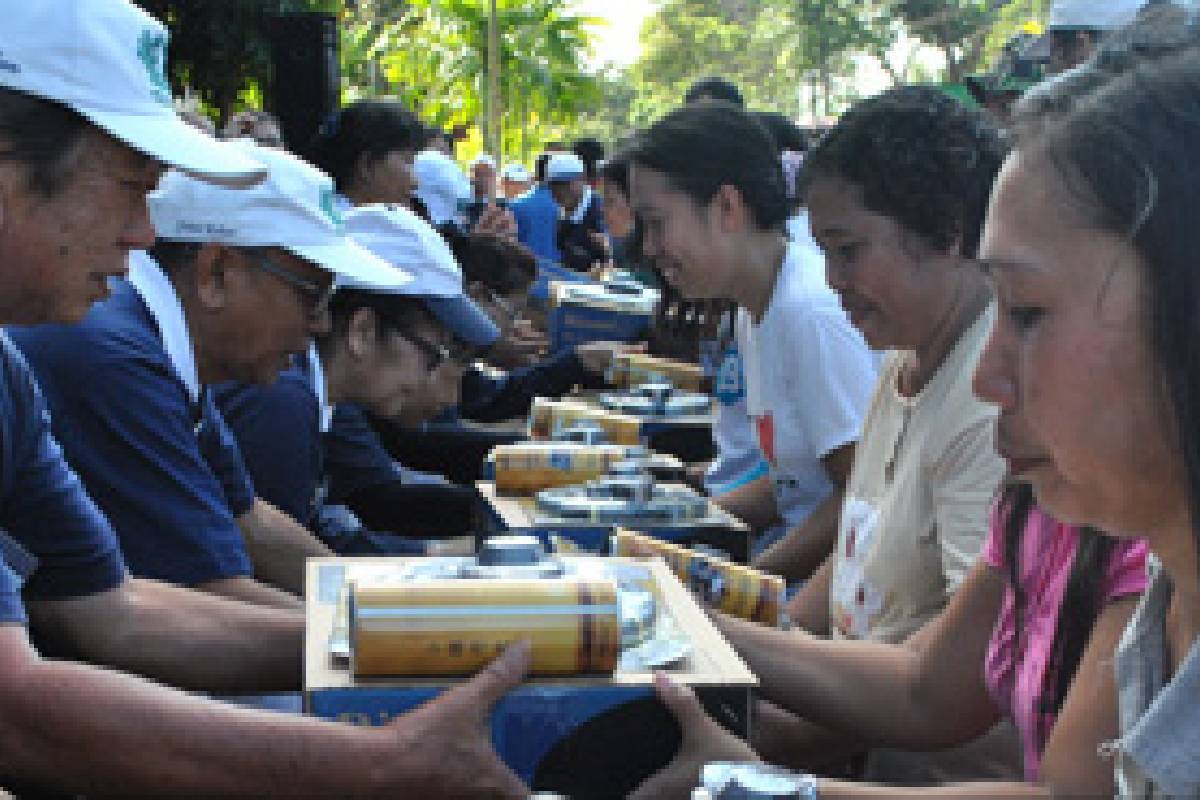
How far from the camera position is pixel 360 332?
365cm

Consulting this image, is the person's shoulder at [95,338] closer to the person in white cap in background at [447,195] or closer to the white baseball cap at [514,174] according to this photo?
the person in white cap in background at [447,195]

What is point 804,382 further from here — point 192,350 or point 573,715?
point 573,715

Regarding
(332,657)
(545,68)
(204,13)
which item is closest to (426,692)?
(332,657)

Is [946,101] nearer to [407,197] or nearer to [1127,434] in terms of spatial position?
[1127,434]

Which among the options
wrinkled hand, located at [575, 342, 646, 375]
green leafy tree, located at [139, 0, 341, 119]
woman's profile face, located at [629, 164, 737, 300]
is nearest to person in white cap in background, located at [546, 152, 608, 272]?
green leafy tree, located at [139, 0, 341, 119]

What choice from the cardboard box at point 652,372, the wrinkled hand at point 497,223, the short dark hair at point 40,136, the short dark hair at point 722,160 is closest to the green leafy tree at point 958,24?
the wrinkled hand at point 497,223

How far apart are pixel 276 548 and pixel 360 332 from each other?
27.3 inches

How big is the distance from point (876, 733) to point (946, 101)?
1160 mm

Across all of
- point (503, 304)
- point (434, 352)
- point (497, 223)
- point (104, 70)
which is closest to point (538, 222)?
point (497, 223)

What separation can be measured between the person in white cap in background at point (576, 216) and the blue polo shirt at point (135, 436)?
9.85m

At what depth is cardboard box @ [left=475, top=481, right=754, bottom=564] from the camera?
2805 mm

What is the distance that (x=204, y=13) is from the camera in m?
11.6

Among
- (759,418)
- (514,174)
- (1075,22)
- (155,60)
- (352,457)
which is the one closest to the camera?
(155,60)

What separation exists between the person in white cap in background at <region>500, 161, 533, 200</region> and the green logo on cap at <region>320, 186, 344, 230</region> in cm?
1603
